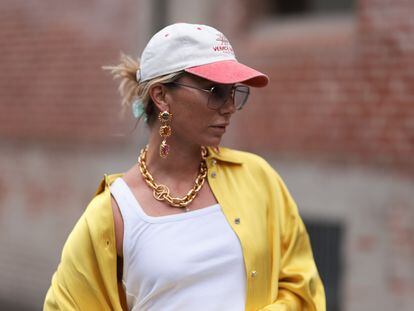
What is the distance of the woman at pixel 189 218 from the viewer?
2809 millimetres

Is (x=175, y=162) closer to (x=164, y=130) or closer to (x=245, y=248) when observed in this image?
(x=164, y=130)

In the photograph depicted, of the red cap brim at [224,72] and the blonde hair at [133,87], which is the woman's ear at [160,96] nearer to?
the blonde hair at [133,87]

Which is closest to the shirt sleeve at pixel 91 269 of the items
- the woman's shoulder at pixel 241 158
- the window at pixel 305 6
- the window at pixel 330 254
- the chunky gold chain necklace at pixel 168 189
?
the chunky gold chain necklace at pixel 168 189

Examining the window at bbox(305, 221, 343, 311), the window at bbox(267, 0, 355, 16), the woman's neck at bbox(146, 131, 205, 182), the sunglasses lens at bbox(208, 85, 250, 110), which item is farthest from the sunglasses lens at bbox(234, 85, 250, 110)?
the window at bbox(267, 0, 355, 16)

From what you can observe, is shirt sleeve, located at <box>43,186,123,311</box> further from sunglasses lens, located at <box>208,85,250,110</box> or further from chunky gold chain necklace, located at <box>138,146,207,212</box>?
sunglasses lens, located at <box>208,85,250,110</box>

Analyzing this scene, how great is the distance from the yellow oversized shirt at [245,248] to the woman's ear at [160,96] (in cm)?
28

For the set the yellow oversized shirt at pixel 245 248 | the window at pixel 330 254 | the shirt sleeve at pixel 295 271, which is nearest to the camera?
the yellow oversized shirt at pixel 245 248

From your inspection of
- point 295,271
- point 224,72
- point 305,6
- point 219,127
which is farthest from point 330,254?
point 224,72

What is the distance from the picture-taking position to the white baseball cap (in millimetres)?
2766

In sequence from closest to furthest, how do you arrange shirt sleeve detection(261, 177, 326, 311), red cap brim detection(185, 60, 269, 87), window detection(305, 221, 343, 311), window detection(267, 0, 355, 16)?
red cap brim detection(185, 60, 269, 87)
shirt sleeve detection(261, 177, 326, 311)
window detection(305, 221, 343, 311)
window detection(267, 0, 355, 16)

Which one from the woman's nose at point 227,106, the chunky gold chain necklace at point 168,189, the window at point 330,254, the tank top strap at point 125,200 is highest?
the woman's nose at point 227,106

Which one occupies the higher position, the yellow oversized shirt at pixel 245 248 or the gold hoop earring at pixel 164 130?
the gold hoop earring at pixel 164 130

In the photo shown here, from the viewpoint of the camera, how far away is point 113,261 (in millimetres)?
2883

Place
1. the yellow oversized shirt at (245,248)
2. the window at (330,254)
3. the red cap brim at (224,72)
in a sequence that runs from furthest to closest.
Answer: the window at (330,254) < the yellow oversized shirt at (245,248) < the red cap brim at (224,72)
